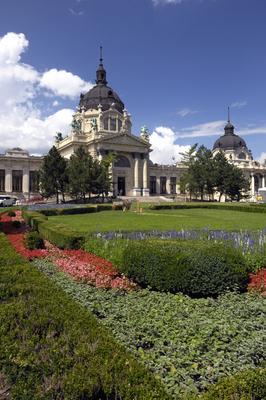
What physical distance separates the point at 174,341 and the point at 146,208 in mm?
42837

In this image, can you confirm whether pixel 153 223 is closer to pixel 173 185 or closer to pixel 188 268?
pixel 188 268

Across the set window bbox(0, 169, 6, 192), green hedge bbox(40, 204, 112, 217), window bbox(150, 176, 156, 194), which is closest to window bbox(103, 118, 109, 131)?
window bbox(150, 176, 156, 194)

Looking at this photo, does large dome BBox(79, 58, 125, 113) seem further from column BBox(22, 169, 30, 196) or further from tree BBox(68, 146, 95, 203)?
tree BBox(68, 146, 95, 203)

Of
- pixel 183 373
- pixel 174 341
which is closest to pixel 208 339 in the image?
pixel 174 341

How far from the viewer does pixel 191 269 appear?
31.4ft

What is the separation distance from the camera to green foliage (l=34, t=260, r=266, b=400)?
5.32 metres

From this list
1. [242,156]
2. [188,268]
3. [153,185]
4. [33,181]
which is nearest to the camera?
[188,268]

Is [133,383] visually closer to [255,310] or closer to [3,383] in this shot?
[3,383]

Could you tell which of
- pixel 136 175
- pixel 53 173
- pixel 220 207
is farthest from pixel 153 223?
pixel 136 175

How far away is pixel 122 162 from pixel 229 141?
50609 millimetres

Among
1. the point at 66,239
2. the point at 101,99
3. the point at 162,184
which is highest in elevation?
the point at 101,99

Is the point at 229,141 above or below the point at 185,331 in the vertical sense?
above

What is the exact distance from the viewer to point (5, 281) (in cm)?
846

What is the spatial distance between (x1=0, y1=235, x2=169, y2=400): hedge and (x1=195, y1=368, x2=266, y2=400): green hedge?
53 cm
